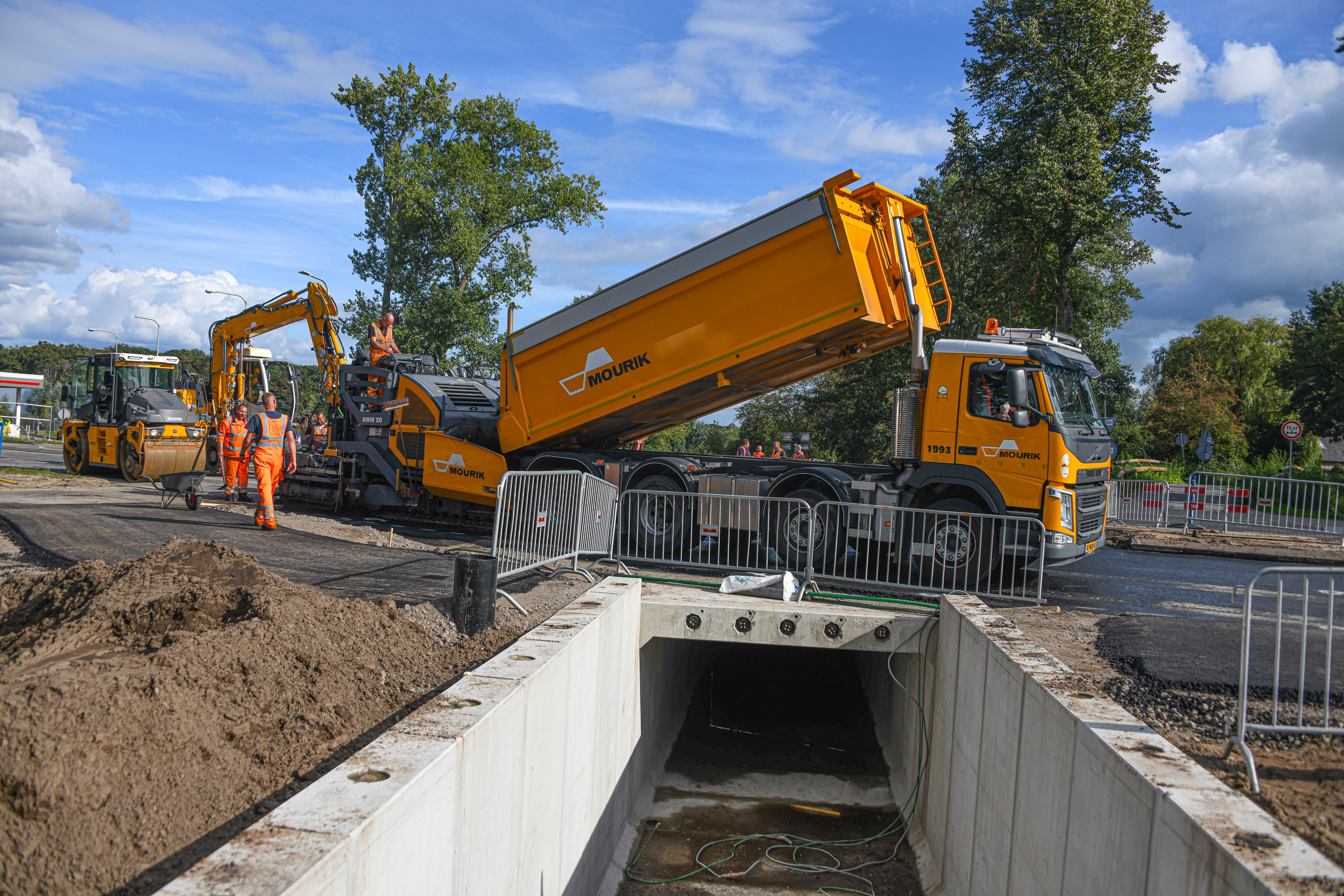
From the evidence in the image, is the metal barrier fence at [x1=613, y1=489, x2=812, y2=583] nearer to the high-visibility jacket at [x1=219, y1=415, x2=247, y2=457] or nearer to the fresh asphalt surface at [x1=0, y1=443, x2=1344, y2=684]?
the fresh asphalt surface at [x1=0, y1=443, x2=1344, y2=684]

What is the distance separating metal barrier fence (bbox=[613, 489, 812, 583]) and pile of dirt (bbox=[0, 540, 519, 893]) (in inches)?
146

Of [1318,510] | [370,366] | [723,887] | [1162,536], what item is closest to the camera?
[723,887]

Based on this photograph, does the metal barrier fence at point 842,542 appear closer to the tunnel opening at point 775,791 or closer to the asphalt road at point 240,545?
the tunnel opening at point 775,791

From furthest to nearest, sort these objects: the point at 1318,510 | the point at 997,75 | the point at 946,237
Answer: the point at 946,237
the point at 997,75
the point at 1318,510

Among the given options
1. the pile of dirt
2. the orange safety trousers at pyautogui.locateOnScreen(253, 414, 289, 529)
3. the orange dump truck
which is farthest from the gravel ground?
the orange safety trousers at pyautogui.locateOnScreen(253, 414, 289, 529)

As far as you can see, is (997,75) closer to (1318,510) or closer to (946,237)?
(946,237)

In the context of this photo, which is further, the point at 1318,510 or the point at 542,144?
the point at 542,144

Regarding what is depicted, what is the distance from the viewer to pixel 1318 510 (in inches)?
631

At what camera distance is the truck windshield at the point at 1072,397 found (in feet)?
28.2

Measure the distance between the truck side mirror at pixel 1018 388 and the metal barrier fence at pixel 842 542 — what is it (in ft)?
3.96

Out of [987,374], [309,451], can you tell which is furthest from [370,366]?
Result: [987,374]

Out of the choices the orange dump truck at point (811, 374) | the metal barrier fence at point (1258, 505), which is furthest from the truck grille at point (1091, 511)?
the metal barrier fence at point (1258, 505)

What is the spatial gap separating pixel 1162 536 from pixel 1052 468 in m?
8.32

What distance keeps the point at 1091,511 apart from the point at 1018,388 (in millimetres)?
1684
